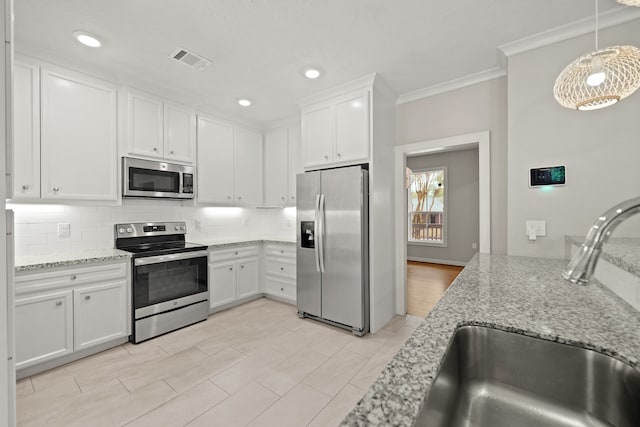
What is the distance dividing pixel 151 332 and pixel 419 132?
142 inches

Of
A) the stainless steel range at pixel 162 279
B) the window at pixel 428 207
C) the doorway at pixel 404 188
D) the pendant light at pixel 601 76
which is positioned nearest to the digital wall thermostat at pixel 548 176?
the doorway at pixel 404 188

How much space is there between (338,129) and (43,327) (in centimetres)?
318

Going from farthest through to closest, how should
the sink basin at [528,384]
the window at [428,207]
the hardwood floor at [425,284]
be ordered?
the window at [428,207] < the hardwood floor at [425,284] < the sink basin at [528,384]

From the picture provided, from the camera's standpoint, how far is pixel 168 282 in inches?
113

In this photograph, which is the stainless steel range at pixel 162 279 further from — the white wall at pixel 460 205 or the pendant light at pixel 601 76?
the white wall at pixel 460 205

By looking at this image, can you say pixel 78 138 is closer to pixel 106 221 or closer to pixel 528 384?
pixel 106 221

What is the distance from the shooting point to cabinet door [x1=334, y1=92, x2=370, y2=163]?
9.40 ft

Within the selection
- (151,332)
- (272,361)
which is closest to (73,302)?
(151,332)

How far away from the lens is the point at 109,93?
8.87 ft

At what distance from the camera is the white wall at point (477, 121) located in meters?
2.61

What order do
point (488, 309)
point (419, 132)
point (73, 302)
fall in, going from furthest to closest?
point (419, 132), point (73, 302), point (488, 309)

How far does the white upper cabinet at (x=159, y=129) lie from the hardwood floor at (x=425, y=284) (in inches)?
134

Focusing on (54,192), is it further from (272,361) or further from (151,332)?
(272,361)

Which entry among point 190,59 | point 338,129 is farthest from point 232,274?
point 190,59
